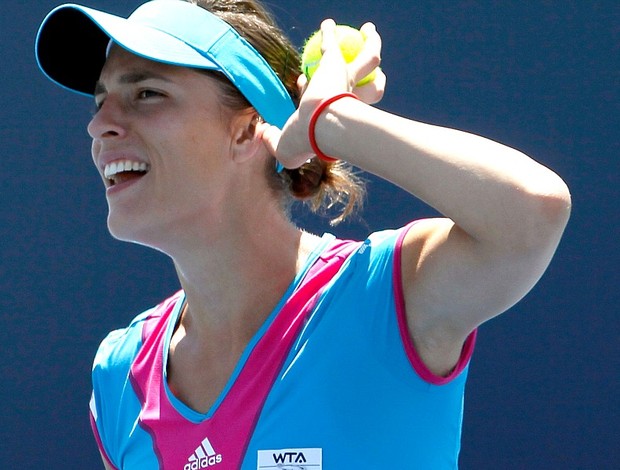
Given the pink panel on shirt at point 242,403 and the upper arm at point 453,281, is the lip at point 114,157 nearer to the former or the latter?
the pink panel on shirt at point 242,403

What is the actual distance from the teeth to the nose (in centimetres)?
5

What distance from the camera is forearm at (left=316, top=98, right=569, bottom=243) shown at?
4.89 feet

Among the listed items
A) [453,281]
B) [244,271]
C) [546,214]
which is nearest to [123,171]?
[244,271]

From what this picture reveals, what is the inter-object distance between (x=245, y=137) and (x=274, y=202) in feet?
0.46

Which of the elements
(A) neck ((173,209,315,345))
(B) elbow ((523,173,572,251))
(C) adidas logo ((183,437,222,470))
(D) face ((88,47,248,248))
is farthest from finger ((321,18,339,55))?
(C) adidas logo ((183,437,222,470))

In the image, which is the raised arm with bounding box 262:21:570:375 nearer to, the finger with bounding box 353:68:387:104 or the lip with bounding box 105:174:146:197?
the finger with bounding box 353:68:387:104

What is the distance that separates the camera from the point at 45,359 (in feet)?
11.5

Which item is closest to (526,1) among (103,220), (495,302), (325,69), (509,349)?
(509,349)

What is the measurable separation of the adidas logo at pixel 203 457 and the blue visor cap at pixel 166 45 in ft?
2.00

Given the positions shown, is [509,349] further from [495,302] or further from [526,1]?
[495,302]

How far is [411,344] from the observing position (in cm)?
168

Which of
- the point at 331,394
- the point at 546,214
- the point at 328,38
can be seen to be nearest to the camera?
the point at 546,214

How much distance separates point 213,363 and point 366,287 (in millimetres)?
396

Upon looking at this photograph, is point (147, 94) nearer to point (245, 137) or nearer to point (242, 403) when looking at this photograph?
point (245, 137)
